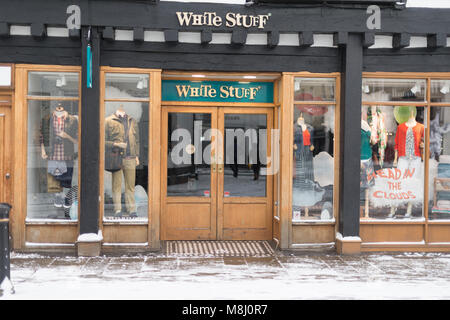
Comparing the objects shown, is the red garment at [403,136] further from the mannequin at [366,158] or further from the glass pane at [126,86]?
the glass pane at [126,86]

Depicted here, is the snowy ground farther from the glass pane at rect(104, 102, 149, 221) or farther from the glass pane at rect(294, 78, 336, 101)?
the glass pane at rect(294, 78, 336, 101)

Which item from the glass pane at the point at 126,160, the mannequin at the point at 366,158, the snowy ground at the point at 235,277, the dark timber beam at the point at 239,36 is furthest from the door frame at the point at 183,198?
the mannequin at the point at 366,158

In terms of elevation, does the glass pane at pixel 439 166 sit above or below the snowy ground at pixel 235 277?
above

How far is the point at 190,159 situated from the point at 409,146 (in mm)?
3687

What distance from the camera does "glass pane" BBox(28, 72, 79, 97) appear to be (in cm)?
847

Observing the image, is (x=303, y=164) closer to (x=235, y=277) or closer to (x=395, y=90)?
(x=395, y=90)

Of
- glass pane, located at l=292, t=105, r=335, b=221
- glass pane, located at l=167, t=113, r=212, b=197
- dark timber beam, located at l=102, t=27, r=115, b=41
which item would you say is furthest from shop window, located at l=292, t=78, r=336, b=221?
dark timber beam, located at l=102, t=27, r=115, b=41

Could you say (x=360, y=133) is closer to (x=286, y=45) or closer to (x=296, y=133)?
(x=296, y=133)

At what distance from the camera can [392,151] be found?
8.99 meters

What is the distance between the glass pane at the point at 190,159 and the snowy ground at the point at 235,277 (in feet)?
4.76

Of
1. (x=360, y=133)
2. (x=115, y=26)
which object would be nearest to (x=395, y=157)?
(x=360, y=133)

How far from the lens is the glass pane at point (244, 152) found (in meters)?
9.38

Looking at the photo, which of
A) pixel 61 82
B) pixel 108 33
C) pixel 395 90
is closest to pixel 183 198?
pixel 61 82
